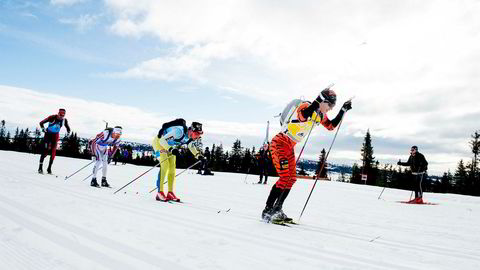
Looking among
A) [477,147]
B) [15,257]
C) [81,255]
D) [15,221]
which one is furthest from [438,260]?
[477,147]

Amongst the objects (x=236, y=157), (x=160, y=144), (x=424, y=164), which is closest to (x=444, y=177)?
(x=236, y=157)

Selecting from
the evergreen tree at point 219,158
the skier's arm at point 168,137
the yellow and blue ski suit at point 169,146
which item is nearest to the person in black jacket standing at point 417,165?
the yellow and blue ski suit at point 169,146

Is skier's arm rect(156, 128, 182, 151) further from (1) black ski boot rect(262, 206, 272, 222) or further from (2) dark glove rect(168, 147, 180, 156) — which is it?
(1) black ski boot rect(262, 206, 272, 222)

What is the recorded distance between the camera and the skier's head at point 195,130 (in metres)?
6.39

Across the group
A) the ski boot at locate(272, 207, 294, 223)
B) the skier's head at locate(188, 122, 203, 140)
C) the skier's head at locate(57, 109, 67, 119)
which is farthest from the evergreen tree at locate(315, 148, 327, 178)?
the skier's head at locate(57, 109, 67, 119)

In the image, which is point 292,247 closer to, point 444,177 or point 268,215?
point 268,215

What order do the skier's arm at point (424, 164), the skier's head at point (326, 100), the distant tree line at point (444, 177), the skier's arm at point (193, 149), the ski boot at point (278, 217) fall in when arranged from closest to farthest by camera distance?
the skier's head at point (326, 100) < the ski boot at point (278, 217) < the skier's arm at point (193, 149) < the skier's arm at point (424, 164) < the distant tree line at point (444, 177)

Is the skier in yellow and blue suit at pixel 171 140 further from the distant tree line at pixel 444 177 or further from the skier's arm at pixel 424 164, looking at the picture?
the distant tree line at pixel 444 177

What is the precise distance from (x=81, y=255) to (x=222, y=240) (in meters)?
1.28

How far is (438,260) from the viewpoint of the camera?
2973 millimetres

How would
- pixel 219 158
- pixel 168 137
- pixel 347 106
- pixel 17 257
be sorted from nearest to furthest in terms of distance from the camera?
pixel 17 257, pixel 347 106, pixel 168 137, pixel 219 158

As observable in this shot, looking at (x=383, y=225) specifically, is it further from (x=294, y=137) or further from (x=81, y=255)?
(x=81, y=255)

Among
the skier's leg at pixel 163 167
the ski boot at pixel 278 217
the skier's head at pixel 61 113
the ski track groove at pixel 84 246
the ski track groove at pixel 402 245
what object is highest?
the skier's head at pixel 61 113

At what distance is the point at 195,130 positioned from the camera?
252 inches
